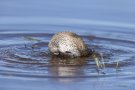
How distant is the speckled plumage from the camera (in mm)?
11320

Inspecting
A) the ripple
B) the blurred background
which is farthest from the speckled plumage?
the blurred background

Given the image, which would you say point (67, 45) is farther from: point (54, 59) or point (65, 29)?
point (65, 29)

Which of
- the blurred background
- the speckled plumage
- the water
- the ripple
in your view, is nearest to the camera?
the water

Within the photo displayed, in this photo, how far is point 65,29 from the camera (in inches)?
539

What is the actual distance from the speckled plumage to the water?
150 millimetres

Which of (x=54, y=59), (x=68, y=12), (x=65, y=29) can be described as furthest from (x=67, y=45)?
(x=68, y=12)

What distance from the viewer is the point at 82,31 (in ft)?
44.9

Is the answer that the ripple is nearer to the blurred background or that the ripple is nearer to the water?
the water

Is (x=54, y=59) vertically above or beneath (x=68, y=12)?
beneath

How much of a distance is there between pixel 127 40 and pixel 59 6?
2920 mm

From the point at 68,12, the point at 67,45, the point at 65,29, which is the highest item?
the point at 68,12

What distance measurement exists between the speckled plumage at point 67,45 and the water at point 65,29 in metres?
0.15

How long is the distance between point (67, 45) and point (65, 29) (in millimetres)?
2384

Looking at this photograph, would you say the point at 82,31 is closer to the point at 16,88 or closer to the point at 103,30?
the point at 103,30
